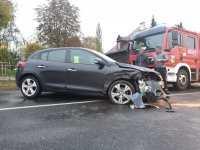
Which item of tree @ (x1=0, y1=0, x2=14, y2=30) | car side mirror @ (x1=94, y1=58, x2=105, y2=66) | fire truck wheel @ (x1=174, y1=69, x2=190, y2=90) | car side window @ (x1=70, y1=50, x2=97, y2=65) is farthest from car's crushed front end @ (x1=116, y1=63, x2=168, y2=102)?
tree @ (x1=0, y1=0, x2=14, y2=30)

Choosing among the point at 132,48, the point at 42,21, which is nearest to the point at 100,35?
the point at 42,21

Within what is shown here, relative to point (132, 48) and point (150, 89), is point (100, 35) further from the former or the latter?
point (150, 89)

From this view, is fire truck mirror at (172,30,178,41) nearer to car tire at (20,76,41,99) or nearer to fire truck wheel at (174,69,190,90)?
fire truck wheel at (174,69,190,90)

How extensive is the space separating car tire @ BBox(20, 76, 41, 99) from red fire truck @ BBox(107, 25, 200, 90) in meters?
4.75

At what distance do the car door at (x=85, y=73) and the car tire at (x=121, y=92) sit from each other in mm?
344

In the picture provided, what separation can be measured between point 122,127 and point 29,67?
4.16m

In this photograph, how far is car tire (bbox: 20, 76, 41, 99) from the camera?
788cm

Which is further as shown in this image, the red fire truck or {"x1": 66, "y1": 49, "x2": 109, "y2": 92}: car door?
the red fire truck

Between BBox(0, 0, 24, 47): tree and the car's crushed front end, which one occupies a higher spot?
BBox(0, 0, 24, 47): tree

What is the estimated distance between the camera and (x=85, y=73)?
742 centimetres

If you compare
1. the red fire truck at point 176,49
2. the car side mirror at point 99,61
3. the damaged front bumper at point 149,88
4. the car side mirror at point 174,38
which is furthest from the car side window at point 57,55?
the car side mirror at point 174,38

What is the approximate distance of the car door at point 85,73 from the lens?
7.31 metres

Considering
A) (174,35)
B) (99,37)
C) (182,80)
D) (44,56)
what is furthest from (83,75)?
(99,37)

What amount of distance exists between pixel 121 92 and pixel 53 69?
6.85 ft
